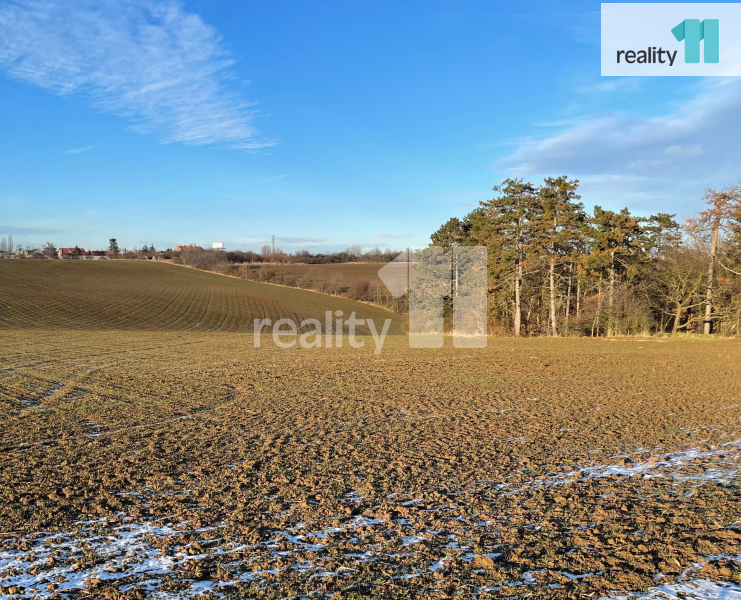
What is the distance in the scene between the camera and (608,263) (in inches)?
1242

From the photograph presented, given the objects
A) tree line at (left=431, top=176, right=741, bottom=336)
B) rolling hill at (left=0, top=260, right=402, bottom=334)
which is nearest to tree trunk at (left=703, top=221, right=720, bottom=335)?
tree line at (left=431, top=176, right=741, bottom=336)

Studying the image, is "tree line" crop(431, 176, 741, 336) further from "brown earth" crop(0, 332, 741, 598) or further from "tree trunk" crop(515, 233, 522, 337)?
"brown earth" crop(0, 332, 741, 598)

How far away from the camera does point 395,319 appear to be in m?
54.1

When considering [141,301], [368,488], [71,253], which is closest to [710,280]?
[368,488]

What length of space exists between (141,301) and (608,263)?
44.2m

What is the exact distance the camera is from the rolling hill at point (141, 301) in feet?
130

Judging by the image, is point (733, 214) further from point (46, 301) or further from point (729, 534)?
point (46, 301)

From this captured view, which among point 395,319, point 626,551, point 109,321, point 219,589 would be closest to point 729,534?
Result: point 626,551

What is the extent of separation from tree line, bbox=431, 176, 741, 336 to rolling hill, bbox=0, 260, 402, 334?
14968 mm

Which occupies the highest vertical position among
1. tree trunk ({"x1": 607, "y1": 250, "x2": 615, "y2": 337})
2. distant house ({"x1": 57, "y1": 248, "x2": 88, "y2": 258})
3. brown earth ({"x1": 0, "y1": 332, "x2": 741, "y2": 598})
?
distant house ({"x1": 57, "y1": 248, "x2": 88, "y2": 258})

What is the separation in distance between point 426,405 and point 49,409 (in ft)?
23.0

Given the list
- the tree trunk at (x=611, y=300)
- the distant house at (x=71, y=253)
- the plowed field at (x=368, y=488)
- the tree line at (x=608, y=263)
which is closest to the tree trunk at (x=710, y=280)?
the tree line at (x=608, y=263)

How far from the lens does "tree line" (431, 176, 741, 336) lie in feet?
96.9

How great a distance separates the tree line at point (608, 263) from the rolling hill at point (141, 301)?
1497cm
